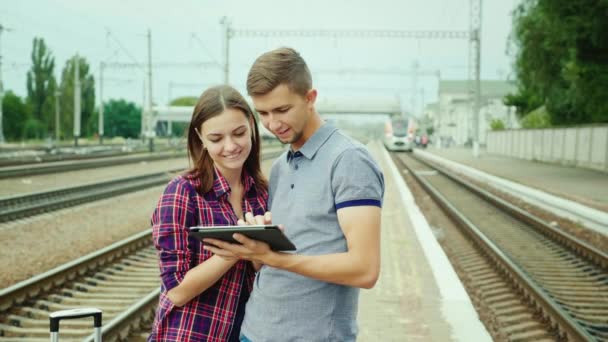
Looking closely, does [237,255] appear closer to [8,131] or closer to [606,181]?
[606,181]

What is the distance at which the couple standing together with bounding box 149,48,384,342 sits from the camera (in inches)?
87.4

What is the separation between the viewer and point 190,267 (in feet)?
8.34

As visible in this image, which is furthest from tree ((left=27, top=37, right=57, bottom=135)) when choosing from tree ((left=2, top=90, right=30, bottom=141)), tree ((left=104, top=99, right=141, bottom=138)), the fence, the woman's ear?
the woman's ear

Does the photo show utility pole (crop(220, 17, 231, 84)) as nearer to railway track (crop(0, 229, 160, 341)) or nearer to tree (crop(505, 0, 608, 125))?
tree (crop(505, 0, 608, 125))

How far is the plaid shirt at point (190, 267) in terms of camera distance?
8.23ft

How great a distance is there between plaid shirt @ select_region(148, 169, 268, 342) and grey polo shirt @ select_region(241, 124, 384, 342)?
230 millimetres

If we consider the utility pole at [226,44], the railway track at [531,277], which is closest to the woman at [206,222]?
the railway track at [531,277]

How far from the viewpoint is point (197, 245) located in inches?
101

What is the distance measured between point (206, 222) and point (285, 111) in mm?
570

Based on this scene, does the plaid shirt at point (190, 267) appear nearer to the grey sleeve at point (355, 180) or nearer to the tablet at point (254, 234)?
the tablet at point (254, 234)

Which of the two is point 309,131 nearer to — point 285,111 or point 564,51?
point 285,111

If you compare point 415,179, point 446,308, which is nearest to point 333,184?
point 446,308

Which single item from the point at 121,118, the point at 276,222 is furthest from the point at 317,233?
the point at 121,118

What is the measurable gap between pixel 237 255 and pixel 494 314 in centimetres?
577
